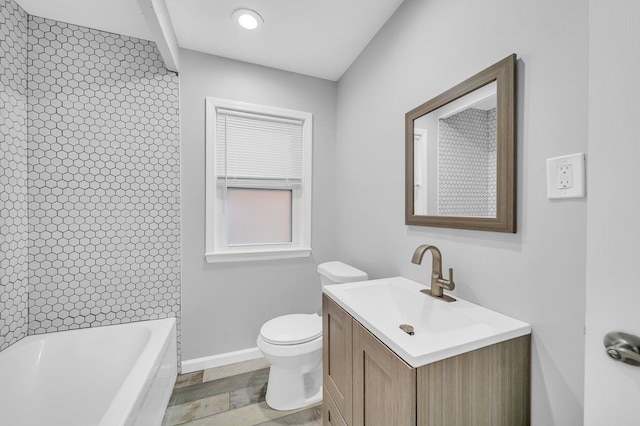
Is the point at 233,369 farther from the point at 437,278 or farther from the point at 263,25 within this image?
the point at 263,25

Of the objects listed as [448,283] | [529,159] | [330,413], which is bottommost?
[330,413]

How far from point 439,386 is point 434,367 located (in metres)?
0.06

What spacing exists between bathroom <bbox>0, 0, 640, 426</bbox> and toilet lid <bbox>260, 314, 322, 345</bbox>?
45 centimetres

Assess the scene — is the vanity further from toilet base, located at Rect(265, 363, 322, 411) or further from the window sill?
the window sill

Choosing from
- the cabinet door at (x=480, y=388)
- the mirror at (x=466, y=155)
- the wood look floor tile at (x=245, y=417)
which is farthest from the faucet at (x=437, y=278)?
the wood look floor tile at (x=245, y=417)

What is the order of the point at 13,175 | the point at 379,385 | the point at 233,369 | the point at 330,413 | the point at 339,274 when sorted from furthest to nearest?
the point at 233,369 → the point at 339,274 → the point at 13,175 → the point at 330,413 → the point at 379,385

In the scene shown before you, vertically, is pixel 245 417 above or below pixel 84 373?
below

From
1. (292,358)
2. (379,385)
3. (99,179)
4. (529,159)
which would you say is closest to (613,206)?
(529,159)

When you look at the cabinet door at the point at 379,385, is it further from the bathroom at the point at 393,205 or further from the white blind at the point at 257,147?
the white blind at the point at 257,147

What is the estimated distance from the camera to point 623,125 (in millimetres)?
493

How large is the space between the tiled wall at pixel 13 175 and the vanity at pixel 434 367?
1899 mm

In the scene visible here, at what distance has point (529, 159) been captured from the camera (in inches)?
34.9

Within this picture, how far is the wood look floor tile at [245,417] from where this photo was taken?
57.8 inches

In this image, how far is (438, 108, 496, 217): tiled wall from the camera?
1017mm
